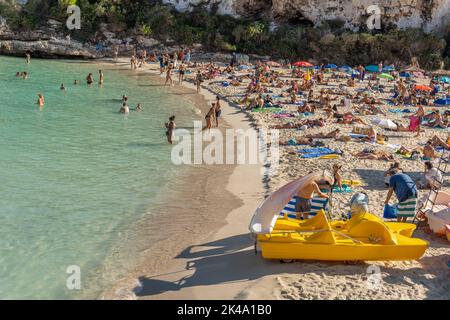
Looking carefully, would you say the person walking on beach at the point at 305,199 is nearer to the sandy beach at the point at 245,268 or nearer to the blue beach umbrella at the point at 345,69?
the sandy beach at the point at 245,268

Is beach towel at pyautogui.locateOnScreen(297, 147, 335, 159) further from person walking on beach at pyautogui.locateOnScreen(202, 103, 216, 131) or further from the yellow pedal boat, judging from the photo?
the yellow pedal boat

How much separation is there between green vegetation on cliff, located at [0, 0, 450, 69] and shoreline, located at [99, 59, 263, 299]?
26.4m

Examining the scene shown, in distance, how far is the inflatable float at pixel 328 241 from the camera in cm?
762

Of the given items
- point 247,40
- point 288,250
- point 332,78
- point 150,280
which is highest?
point 247,40

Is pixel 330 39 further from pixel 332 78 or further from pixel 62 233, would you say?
pixel 62 233

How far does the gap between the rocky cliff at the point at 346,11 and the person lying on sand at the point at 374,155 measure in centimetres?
2735

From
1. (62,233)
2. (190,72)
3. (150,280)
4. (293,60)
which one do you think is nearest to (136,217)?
(62,233)

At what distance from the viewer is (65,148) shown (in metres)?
15.6

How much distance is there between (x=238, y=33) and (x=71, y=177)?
28.9 m

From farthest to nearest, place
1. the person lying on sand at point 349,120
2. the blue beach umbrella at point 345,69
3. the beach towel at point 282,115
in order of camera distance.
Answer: the blue beach umbrella at point 345,69 < the beach towel at point 282,115 < the person lying on sand at point 349,120

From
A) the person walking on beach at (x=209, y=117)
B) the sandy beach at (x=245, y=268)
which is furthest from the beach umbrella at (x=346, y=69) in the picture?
the sandy beach at (x=245, y=268)

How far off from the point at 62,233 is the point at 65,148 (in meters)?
6.56

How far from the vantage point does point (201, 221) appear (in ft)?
33.7

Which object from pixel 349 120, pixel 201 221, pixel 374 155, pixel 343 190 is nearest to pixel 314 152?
pixel 374 155
